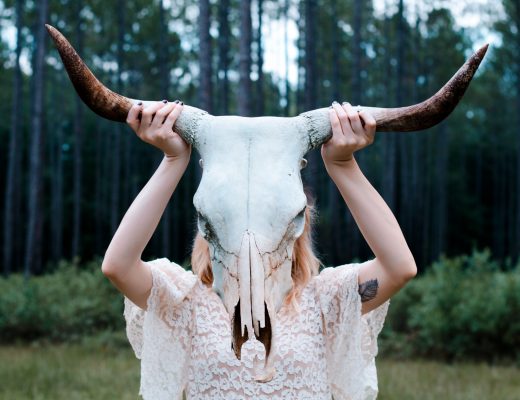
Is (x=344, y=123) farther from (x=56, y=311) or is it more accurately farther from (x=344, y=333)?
(x=56, y=311)

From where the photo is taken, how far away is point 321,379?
258 centimetres

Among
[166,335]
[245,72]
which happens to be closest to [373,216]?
[166,335]

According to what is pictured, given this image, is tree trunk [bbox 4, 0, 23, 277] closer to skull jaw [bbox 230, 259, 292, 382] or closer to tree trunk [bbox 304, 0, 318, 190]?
tree trunk [bbox 304, 0, 318, 190]

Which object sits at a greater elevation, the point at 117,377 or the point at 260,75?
the point at 260,75

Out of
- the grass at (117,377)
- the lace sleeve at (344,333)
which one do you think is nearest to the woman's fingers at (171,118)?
the lace sleeve at (344,333)

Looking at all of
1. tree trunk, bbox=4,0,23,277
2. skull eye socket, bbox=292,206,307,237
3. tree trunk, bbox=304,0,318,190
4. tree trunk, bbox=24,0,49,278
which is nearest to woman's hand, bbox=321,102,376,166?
skull eye socket, bbox=292,206,307,237

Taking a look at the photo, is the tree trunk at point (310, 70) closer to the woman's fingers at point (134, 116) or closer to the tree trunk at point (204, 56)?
the tree trunk at point (204, 56)

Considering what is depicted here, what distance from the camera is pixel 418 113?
7.14ft

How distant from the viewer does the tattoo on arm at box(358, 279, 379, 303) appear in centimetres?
260

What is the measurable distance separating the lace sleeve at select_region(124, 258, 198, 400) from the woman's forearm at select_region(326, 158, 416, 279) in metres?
0.65

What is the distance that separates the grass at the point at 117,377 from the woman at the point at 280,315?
17.2ft

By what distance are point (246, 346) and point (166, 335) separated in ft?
1.03

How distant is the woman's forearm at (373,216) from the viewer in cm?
237

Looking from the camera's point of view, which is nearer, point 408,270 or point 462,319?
point 408,270
